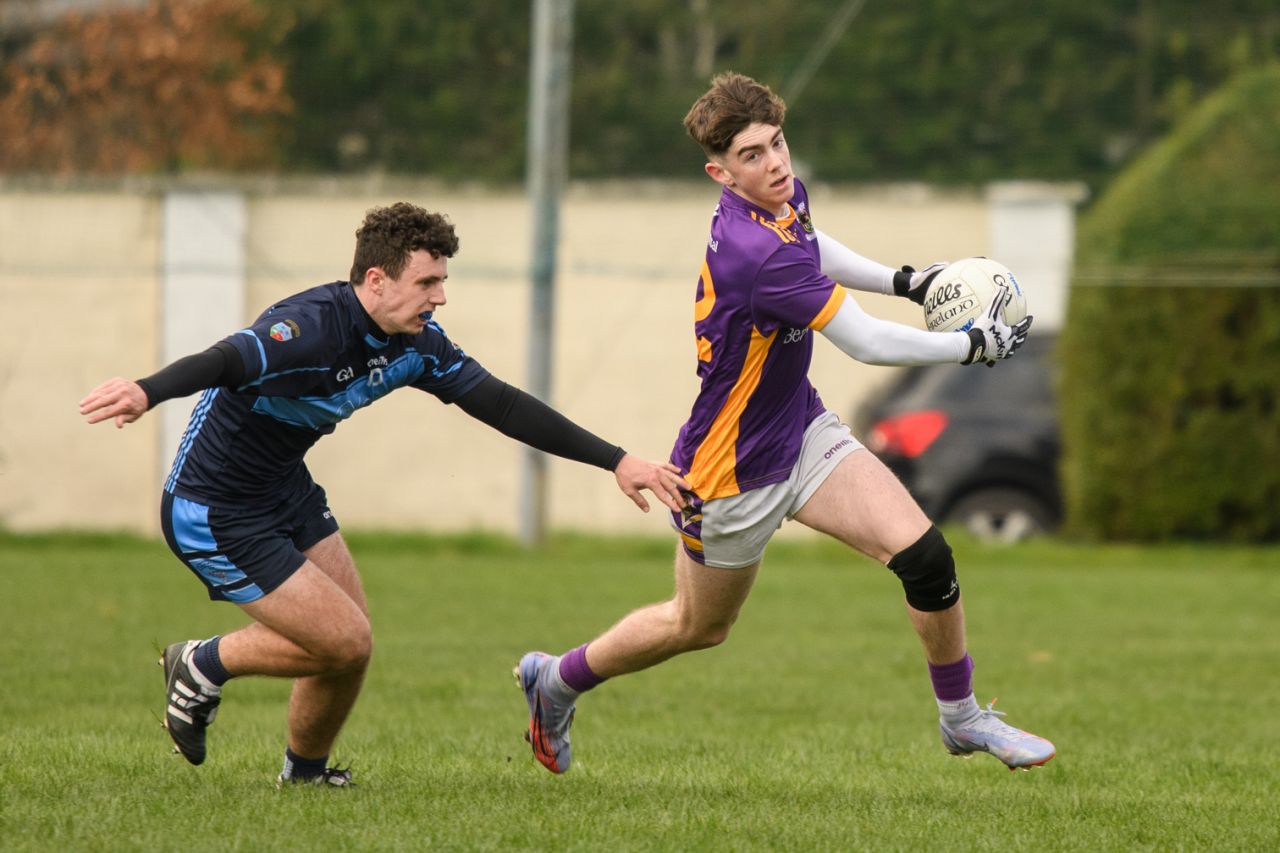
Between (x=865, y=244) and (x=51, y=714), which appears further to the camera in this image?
(x=865, y=244)

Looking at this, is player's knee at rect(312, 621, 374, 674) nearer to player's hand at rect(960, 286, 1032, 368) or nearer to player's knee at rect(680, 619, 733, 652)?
player's knee at rect(680, 619, 733, 652)

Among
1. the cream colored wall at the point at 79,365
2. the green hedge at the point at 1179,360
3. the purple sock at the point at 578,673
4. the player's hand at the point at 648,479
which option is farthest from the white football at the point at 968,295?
the cream colored wall at the point at 79,365

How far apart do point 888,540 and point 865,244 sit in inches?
530

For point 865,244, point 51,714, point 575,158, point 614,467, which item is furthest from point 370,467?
point 614,467

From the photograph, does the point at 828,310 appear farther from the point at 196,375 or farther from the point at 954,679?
the point at 196,375

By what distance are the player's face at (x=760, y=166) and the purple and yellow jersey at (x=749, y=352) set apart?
0.05m

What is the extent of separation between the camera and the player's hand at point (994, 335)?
228 inches

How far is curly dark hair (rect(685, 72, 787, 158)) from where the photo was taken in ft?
19.7

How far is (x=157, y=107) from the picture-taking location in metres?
19.3

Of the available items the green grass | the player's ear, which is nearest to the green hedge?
the green grass

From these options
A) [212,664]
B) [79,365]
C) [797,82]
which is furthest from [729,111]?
[79,365]

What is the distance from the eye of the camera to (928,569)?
19.6 feet

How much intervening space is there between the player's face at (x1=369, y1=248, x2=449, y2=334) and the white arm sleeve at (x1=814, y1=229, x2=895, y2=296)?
153cm

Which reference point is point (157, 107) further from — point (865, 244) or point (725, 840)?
point (725, 840)
